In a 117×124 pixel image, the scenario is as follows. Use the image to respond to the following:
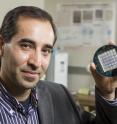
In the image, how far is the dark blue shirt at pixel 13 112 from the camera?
0.94 metres

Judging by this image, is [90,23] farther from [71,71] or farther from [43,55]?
[43,55]

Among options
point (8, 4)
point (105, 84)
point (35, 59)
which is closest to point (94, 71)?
point (105, 84)

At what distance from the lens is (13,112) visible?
0.96 meters

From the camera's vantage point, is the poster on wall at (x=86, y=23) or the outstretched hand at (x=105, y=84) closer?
the outstretched hand at (x=105, y=84)

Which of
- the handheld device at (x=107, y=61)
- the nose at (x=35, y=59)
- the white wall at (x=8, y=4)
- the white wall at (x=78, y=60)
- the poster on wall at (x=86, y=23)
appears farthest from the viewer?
the white wall at (x=78, y=60)

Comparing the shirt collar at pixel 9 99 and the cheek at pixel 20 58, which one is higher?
the cheek at pixel 20 58

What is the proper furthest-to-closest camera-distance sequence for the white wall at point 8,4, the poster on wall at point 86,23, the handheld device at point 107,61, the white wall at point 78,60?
1. the white wall at point 78,60
2. the poster on wall at point 86,23
3. the white wall at point 8,4
4. the handheld device at point 107,61

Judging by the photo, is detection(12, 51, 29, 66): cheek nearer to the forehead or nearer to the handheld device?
the forehead

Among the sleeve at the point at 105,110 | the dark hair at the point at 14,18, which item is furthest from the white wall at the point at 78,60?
the dark hair at the point at 14,18

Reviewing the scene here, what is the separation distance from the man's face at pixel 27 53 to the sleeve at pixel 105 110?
9.5 inches

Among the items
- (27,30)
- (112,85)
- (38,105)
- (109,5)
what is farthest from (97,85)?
(109,5)

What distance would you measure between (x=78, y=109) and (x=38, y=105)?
0.58 feet

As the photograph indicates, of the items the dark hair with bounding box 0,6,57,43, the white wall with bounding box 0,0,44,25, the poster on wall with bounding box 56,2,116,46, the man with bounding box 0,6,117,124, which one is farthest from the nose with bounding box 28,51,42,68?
the poster on wall with bounding box 56,2,116,46

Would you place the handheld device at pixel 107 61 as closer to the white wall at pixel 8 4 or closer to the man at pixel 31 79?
the man at pixel 31 79
